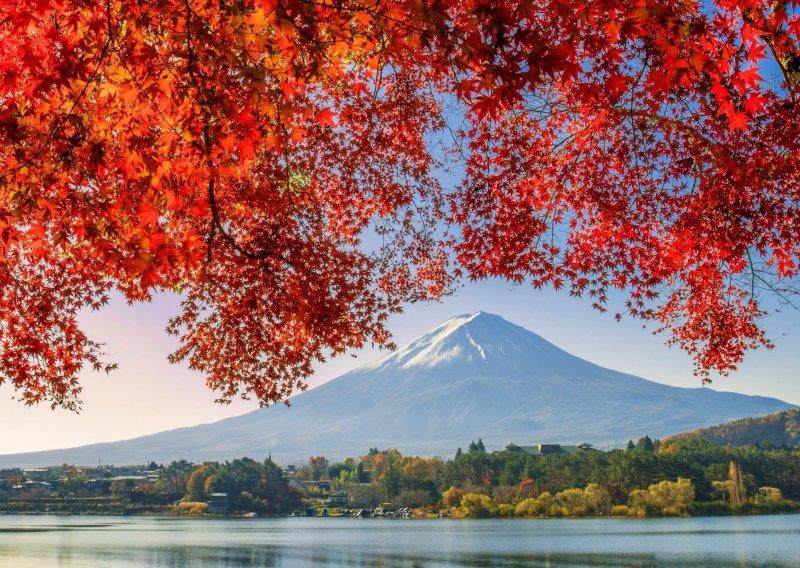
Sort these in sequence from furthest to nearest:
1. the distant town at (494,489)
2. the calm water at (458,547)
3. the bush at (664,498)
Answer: the distant town at (494,489)
the bush at (664,498)
the calm water at (458,547)

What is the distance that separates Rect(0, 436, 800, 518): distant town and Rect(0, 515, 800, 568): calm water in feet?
6.74

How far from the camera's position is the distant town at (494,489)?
2200 inches

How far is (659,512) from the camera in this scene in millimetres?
56625

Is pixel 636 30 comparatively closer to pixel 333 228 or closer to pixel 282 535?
pixel 333 228

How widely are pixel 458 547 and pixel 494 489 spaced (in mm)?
24663

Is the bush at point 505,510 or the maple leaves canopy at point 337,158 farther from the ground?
the maple leaves canopy at point 337,158

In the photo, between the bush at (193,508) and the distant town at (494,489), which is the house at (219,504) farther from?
the bush at (193,508)

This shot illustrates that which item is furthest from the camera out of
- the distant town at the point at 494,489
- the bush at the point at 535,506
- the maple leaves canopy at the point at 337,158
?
the distant town at the point at 494,489

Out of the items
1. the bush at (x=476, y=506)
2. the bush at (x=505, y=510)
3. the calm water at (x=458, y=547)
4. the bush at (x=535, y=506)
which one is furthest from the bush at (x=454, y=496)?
the bush at (x=535, y=506)

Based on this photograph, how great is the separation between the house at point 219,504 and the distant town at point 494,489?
0.11m

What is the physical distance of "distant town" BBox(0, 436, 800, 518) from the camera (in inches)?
2200

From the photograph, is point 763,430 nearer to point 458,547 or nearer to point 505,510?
point 505,510

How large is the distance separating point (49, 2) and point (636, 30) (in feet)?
9.87

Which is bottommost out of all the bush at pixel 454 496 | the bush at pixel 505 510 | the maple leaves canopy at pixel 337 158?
the bush at pixel 505 510
